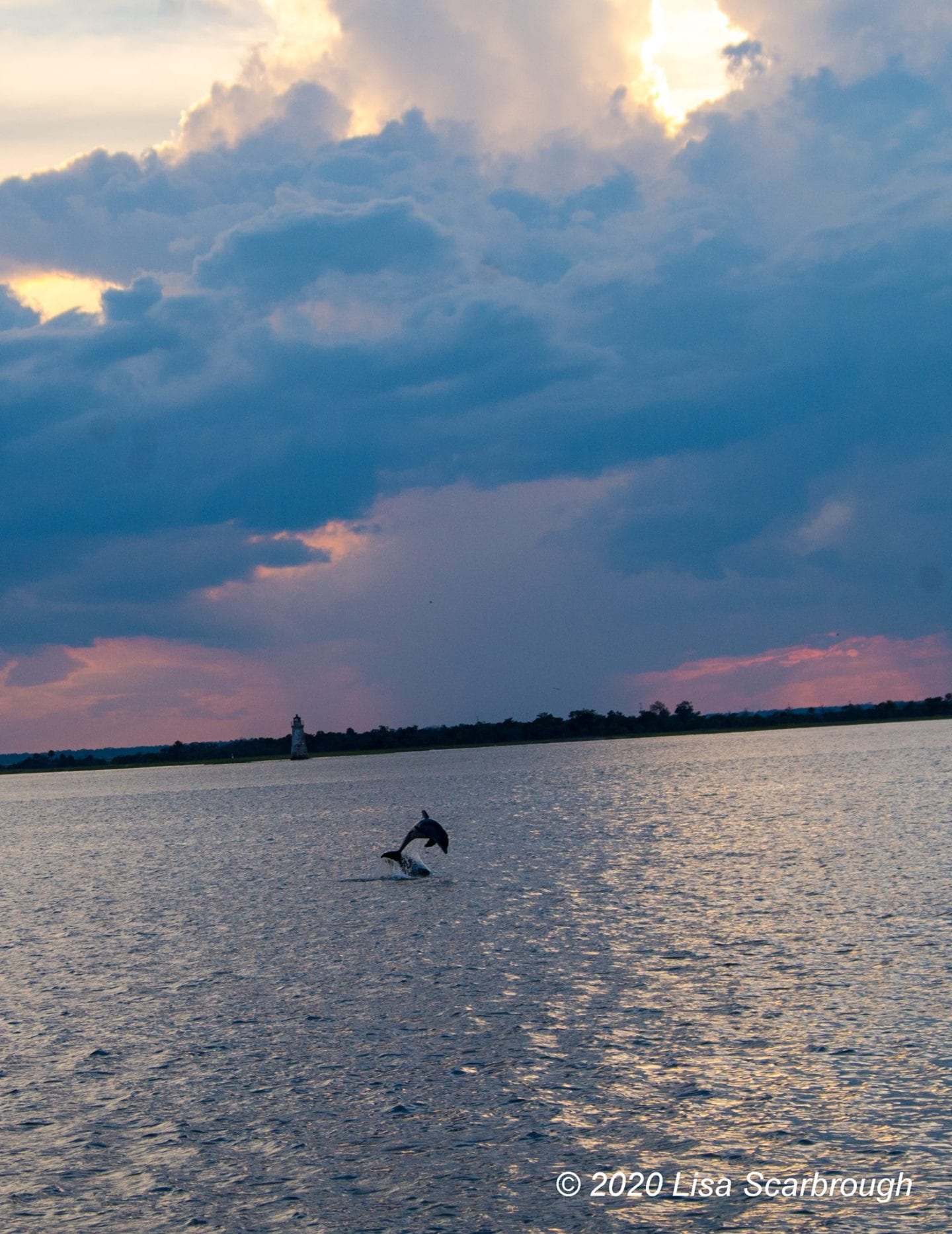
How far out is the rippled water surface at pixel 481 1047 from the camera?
58.0ft

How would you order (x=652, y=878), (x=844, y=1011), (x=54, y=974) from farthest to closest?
(x=652, y=878) < (x=54, y=974) < (x=844, y=1011)

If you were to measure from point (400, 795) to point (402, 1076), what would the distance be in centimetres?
14419

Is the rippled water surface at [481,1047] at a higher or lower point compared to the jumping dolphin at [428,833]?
lower

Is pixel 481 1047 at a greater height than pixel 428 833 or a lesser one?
lesser

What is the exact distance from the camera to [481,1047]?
2573 cm

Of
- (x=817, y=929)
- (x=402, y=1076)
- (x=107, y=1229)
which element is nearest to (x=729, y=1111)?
(x=402, y=1076)

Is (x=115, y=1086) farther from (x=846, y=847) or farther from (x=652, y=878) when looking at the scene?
(x=846, y=847)

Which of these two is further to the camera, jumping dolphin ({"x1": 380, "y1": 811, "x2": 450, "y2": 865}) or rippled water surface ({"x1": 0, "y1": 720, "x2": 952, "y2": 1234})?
jumping dolphin ({"x1": 380, "y1": 811, "x2": 450, "y2": 865})

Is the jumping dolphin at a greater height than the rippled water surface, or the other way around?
the jumping dolphin

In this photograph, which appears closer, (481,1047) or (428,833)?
(481,1047)

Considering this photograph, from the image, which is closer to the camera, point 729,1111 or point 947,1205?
point 947,1205

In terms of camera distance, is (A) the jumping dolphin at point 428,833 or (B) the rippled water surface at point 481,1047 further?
(A) the jumping dolphin at point 428,833

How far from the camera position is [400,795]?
548ft

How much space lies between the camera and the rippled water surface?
1769 centimetres
